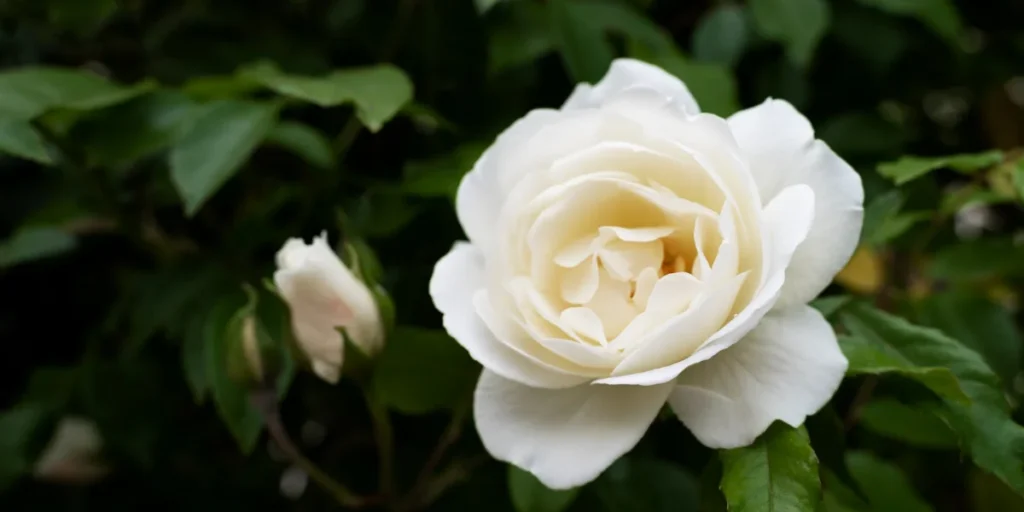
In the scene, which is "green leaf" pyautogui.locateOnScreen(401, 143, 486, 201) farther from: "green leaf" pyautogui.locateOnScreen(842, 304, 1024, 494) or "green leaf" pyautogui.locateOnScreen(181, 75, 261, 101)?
"green leaf" pyautogui.locateOnScreen(842, 304, 1024, 494)

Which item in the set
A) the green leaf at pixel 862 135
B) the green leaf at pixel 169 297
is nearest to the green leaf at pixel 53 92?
the green leaf at pixel 169 297

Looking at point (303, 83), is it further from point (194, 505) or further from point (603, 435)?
point (194, 505)

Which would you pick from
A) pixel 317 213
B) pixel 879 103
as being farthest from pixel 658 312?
pixel 879 103

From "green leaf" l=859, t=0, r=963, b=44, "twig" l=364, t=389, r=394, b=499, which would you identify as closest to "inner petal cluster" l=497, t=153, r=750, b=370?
"twig" l=364, t=389, r=394, b=499

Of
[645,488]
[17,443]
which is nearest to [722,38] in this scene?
[645,488]

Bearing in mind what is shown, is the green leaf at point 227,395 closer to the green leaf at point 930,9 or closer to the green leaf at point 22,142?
the green leaf at point 22,142
